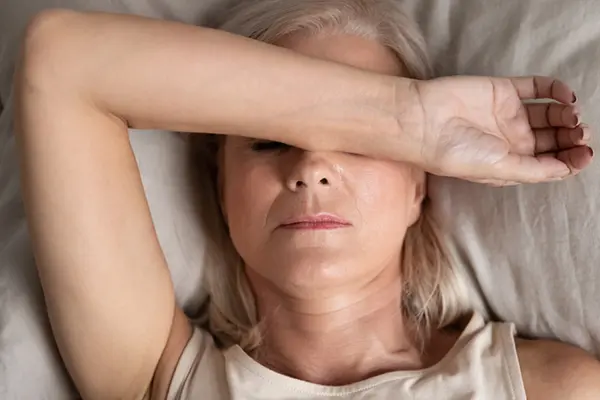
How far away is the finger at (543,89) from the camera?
1.02 metres

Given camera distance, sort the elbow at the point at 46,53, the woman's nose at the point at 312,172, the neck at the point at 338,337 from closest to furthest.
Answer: the elbow at the point at 46,53 → the woman's nose at the point at 312,172 → the neck at the point at 338,337

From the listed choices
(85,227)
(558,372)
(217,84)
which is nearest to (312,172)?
(217,84)

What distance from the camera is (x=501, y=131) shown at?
1.05 m

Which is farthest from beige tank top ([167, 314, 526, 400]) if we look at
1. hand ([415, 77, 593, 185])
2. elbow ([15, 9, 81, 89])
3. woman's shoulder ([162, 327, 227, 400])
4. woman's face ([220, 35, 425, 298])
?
elbow ([15, 9, 81, 89])

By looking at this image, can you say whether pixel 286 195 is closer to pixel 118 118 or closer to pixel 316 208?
pixel 316 208

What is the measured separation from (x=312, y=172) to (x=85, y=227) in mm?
276

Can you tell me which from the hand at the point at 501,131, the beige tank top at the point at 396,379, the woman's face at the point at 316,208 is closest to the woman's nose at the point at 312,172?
the woman's face at the point at 316,208

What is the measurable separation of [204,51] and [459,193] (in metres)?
0.43

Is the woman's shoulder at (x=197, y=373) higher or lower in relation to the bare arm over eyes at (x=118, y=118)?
lower

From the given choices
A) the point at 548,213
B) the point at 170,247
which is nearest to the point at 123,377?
the point at 170,247

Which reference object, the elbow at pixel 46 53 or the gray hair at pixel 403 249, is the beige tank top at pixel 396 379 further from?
the elbow at pixel 46 53

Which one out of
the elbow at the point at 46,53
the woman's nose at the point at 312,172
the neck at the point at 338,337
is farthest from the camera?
the neck at the point at 338,337

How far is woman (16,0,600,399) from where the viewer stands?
96 cm

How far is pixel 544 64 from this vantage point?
3.67ft
